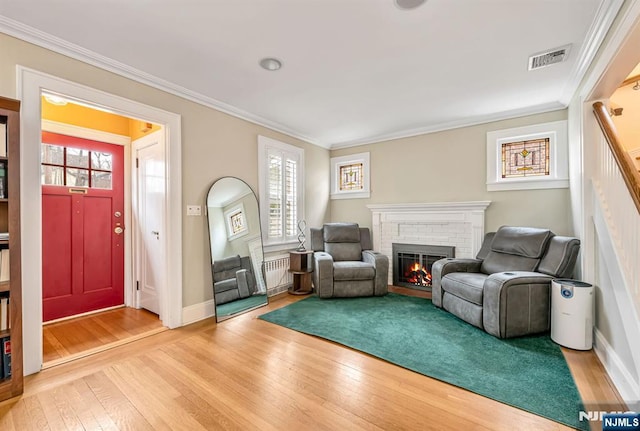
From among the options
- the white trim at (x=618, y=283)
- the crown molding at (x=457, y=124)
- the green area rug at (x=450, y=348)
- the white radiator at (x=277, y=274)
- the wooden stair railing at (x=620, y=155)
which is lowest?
the green area rug at (x=450, y=348)

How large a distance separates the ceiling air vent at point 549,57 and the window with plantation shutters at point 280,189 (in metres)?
3.04

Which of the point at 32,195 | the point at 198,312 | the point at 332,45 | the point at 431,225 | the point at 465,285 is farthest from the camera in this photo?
the point at 431,225

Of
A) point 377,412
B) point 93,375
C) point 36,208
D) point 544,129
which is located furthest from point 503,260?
point 36,208

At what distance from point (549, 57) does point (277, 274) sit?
3811 mm

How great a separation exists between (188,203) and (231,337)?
57.5 inches

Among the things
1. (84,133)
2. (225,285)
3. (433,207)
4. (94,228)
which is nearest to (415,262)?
(433,207)

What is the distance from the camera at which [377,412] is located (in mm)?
1632

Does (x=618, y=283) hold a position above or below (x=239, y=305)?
above

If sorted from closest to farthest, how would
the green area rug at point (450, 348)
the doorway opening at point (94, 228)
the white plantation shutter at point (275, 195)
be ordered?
1. the green area rug at point (450, 348)
2. the doorway opening at point (94, 228)
3. the white plantation shutter at point (275, 195)

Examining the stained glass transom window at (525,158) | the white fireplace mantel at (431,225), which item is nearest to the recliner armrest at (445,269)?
the white fireplace mantel at (431,225)

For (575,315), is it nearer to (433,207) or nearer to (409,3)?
(433,207)

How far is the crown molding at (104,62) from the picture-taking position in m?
1.97

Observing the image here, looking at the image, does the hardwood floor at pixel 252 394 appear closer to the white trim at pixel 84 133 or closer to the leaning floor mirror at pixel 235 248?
the leaning floor mirror at pixel 235 248

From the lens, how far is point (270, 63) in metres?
2.47
